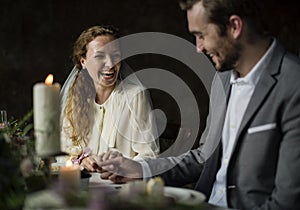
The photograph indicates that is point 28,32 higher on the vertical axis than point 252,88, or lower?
higher

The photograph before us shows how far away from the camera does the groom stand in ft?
6.74

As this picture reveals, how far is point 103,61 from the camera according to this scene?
3.40 metres

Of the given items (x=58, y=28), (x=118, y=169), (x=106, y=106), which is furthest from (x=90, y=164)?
(x=58, y=28)

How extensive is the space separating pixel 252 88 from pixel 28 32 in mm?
3857

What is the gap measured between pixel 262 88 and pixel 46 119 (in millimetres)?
900

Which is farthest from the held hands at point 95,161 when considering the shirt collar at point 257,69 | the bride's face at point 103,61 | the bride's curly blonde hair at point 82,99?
the bride's face at point 103,61

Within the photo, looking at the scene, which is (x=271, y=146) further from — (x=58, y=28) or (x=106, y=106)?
(x=58, y=28)

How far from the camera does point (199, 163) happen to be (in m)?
2.46

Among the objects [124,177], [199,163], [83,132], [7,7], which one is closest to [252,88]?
[199,163]

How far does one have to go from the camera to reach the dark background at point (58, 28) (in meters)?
5.60

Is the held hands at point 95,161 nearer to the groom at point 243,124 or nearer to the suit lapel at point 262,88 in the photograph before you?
the groom at point 243,124

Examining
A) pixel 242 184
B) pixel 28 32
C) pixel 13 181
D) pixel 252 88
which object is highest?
pixel 28 32

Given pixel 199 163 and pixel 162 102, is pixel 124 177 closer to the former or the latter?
pixel 199 163

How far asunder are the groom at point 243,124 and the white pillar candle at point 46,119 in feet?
2.03
